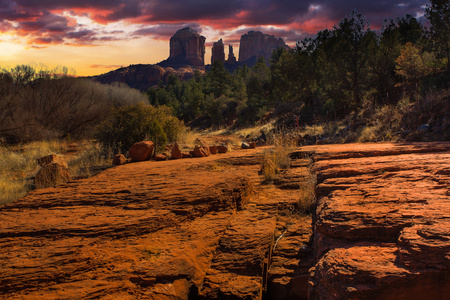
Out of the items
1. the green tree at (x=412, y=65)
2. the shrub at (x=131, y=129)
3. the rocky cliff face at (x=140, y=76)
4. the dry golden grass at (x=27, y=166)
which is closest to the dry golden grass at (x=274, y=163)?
the dry golden grass at (x=27, y=166)

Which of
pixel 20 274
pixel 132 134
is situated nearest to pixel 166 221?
pixel 20 274

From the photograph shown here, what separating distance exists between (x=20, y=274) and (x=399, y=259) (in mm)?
2762

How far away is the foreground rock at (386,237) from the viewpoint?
69.3 inches

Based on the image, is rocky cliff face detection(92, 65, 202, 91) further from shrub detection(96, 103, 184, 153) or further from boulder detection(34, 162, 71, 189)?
boulder detection(34, 162, 71, 189)

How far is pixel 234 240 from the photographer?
348 cm

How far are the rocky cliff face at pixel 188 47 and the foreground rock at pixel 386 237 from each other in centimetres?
16751

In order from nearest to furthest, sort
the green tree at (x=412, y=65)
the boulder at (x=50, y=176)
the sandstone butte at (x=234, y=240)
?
the sandstone butte at (x=234, y=240), the boulder at (x=50, y=176), the green tree at (x=412, y=65)

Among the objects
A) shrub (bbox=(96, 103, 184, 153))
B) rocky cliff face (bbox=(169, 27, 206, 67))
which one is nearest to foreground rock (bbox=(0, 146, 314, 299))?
shrub (bbox=(96, 103, 184, 153))

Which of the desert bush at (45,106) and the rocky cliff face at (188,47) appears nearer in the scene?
the desert bush at (45,106)

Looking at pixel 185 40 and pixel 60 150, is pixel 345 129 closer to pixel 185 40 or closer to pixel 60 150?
pixel 60 150

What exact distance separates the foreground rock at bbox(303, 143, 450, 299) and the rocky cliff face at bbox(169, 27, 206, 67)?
6595 inches

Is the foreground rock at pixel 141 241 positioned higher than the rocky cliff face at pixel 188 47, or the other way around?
the rocky cliff face at pixel 188 47

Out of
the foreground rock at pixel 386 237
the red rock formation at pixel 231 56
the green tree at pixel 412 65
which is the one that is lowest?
the foreground rock at pixel 386 237

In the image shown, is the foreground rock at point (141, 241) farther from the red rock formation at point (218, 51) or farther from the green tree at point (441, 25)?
the red rock formation at point (218, 51)
